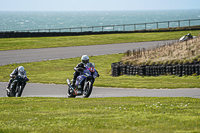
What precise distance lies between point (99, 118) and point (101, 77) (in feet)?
45.3

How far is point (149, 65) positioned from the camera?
22500mm

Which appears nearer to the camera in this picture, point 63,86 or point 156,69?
point 63,86

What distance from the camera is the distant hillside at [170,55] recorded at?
22141 mm

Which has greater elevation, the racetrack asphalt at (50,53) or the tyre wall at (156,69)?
the racetrack asphalt at (50,53)

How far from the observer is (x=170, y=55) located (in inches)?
916

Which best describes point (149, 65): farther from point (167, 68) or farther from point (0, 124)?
point (0, 124)

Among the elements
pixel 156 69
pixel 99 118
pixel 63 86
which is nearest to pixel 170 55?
pixel 156 69

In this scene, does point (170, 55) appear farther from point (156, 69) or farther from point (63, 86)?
point (63, 86)

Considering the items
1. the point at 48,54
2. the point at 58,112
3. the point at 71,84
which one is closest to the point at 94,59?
the point at 48,54

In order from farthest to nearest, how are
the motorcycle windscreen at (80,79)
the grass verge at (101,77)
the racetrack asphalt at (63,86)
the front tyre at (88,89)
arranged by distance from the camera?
1. the grass verge at (101,77)
2. the racetrack asphalt at (63,86)
3. the motorcycle windscreen at (80,79)
4. the front tyre at (88,89)

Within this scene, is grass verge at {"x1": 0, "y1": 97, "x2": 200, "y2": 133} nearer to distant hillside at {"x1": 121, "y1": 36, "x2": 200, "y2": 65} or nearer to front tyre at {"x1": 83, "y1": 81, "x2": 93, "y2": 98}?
front tyre at {"x1": 83, "y1": 81, "x2": 93, "y2": 98}

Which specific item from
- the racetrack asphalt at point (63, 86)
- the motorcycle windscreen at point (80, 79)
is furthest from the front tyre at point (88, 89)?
the racetrack asphalt at point (63, 86)

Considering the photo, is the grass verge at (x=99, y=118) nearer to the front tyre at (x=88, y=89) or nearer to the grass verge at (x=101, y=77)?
the front tyre at (x=88, y=89)

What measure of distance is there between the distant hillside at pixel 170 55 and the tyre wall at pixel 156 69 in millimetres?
921
